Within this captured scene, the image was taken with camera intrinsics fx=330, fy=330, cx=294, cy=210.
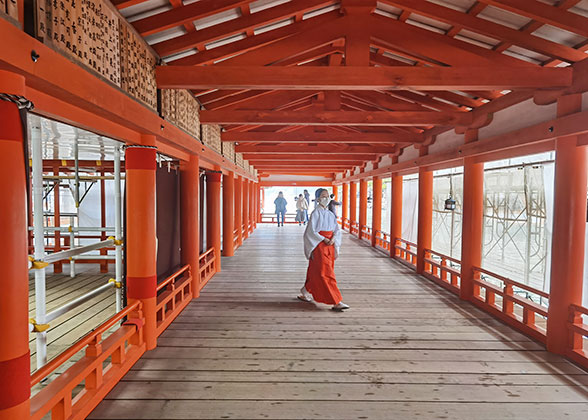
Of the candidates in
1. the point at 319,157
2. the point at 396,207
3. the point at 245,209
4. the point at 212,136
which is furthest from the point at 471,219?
the point at 245,209

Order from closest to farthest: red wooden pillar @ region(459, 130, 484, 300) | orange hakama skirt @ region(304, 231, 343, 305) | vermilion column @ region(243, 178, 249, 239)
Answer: orange hakama skirt @ region(304, 231, 343, 305) < red wooden pillar @ region(459, 130, 484, 300) < vermilion column @ region(243, 178, 249, 239)

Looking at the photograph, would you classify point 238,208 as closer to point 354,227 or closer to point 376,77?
point 354,227

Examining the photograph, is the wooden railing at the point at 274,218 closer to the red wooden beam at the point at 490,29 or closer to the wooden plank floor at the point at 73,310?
the wooden plank floor at the point at 73,310

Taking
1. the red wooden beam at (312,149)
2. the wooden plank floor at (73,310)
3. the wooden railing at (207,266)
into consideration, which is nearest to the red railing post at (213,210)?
the wooden railing at (207,266)

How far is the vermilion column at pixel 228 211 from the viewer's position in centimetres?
801

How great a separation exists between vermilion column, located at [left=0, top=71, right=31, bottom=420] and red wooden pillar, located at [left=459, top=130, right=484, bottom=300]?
517 centimetres

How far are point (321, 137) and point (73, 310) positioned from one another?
17.0 feet

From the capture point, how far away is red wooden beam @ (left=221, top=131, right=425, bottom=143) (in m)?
6.70

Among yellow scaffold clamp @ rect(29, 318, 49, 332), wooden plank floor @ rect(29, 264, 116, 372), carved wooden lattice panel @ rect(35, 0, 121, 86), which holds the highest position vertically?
carved wooden lattice panel @ rect(35, 0, 121, 86)

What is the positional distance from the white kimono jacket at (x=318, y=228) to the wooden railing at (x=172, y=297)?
1734mm

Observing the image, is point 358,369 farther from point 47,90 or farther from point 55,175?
point 55,175

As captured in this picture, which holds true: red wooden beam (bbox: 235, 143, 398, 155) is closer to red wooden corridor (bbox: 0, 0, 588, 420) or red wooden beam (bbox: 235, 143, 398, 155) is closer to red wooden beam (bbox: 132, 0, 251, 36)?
red wooden corridor (bbox: 0, 0, 588, 420)

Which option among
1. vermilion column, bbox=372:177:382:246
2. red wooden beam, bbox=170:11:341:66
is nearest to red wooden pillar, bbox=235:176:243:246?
vermilion column, bbox=372:177:382:246

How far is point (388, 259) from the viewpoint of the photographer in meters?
8.27
